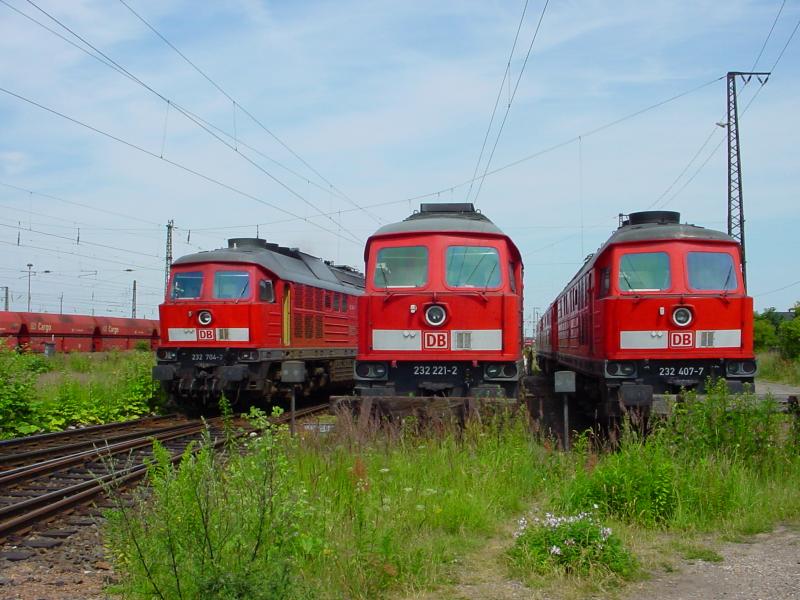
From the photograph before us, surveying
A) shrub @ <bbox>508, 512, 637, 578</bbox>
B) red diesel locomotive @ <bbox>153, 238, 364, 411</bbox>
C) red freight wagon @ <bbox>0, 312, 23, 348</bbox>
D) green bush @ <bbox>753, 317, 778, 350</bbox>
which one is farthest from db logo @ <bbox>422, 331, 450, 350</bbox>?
red freight wagon @ <bbox>0, 312, 23, 348</bbox>

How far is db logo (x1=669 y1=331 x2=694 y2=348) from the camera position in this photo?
36.8 ft

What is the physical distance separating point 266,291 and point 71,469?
7.57 m

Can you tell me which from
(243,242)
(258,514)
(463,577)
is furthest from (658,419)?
(243,242)

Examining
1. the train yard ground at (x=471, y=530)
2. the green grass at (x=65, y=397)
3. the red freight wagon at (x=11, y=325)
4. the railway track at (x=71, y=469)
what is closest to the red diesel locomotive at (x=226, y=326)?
the green grass at (x=65, y=397)

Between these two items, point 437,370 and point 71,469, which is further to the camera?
point 437,370

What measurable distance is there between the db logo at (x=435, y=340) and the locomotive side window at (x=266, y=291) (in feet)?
21.9

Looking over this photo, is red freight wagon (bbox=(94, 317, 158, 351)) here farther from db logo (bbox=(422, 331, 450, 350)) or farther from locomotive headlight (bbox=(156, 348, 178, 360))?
db logo (bbox=(422, 331, 450, 350))

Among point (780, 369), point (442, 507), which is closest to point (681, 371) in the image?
point (442, 507)

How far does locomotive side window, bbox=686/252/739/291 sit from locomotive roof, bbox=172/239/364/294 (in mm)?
8982

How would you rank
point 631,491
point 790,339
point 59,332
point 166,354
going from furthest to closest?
point 59,332 < point 790,339 < point 166,354 < point 631,491

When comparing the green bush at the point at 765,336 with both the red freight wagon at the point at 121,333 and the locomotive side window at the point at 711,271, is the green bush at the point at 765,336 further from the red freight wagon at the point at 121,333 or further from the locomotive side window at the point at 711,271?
the red freight wagon at the point at 121,333

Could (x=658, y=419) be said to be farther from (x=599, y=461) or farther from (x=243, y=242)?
(x=243, y=242)

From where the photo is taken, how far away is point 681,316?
11.3 meters

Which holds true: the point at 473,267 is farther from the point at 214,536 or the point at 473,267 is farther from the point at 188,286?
the point at 188,286
